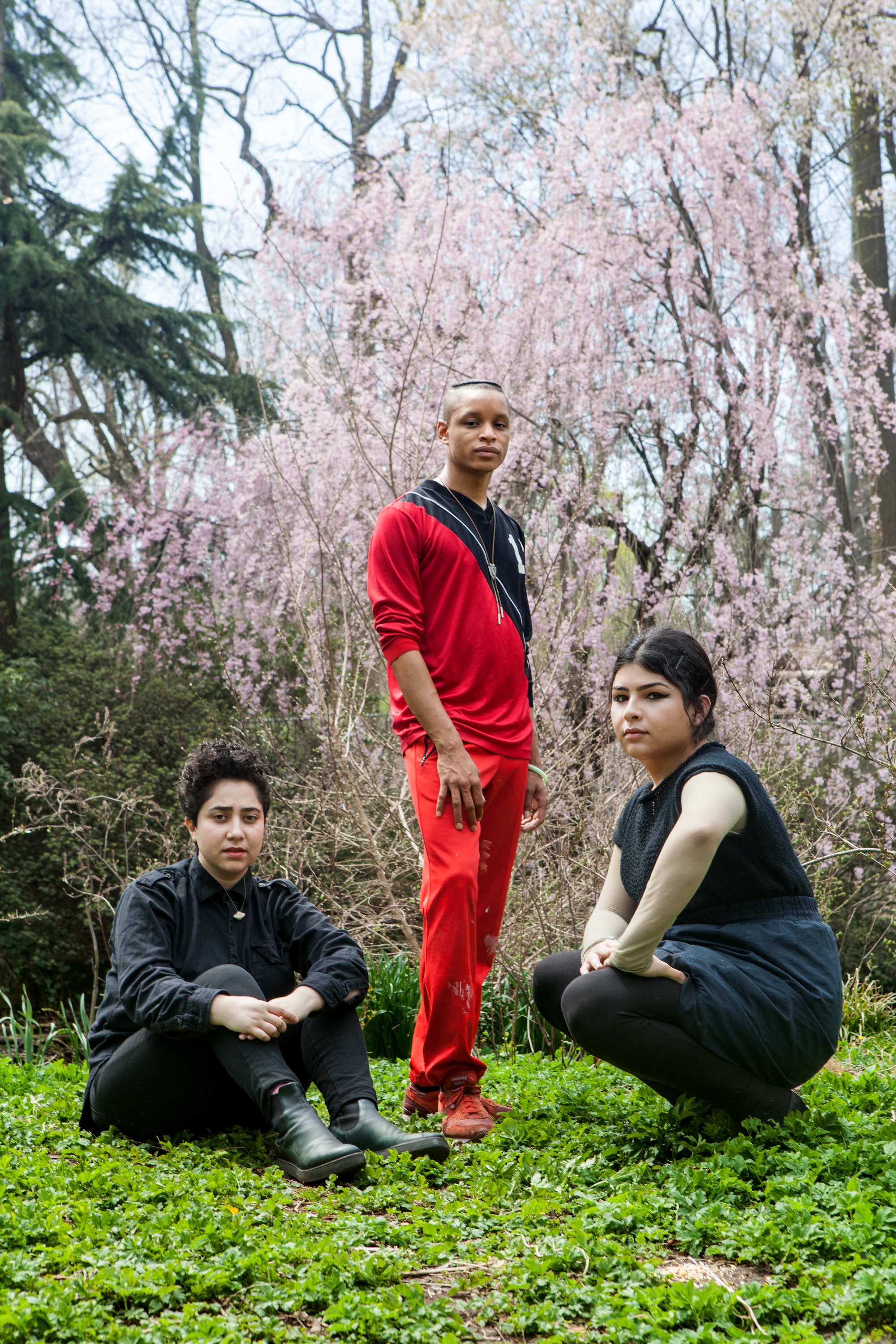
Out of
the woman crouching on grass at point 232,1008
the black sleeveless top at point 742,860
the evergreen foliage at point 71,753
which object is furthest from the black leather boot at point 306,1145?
the evergreen foliage at point 71,753

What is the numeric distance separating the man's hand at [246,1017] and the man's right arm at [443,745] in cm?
65

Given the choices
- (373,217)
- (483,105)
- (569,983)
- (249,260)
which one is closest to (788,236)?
(483,105)

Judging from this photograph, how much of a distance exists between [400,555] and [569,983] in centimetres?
114

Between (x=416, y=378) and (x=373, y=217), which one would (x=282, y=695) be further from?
(x=373, y=217)

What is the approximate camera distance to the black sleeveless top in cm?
231

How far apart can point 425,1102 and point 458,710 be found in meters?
0.99

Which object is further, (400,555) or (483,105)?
(483,105)

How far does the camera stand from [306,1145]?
2.20 m

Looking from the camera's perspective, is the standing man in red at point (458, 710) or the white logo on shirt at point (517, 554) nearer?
the standing man in red at point (458, 710)

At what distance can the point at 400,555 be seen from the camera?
2.81 metres

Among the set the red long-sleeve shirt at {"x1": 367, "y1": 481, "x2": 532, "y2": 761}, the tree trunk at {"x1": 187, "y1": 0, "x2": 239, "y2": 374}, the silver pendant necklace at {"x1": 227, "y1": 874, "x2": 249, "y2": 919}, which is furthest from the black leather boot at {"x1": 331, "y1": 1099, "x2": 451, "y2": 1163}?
the tree trunk at {"x1": 187, "y1": 0, "x2": 239, "y2": 374}

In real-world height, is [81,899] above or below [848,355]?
below

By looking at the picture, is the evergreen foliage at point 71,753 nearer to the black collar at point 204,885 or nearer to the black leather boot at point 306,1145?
the black collar at point 204,885

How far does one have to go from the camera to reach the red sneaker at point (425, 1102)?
2.74 metres
